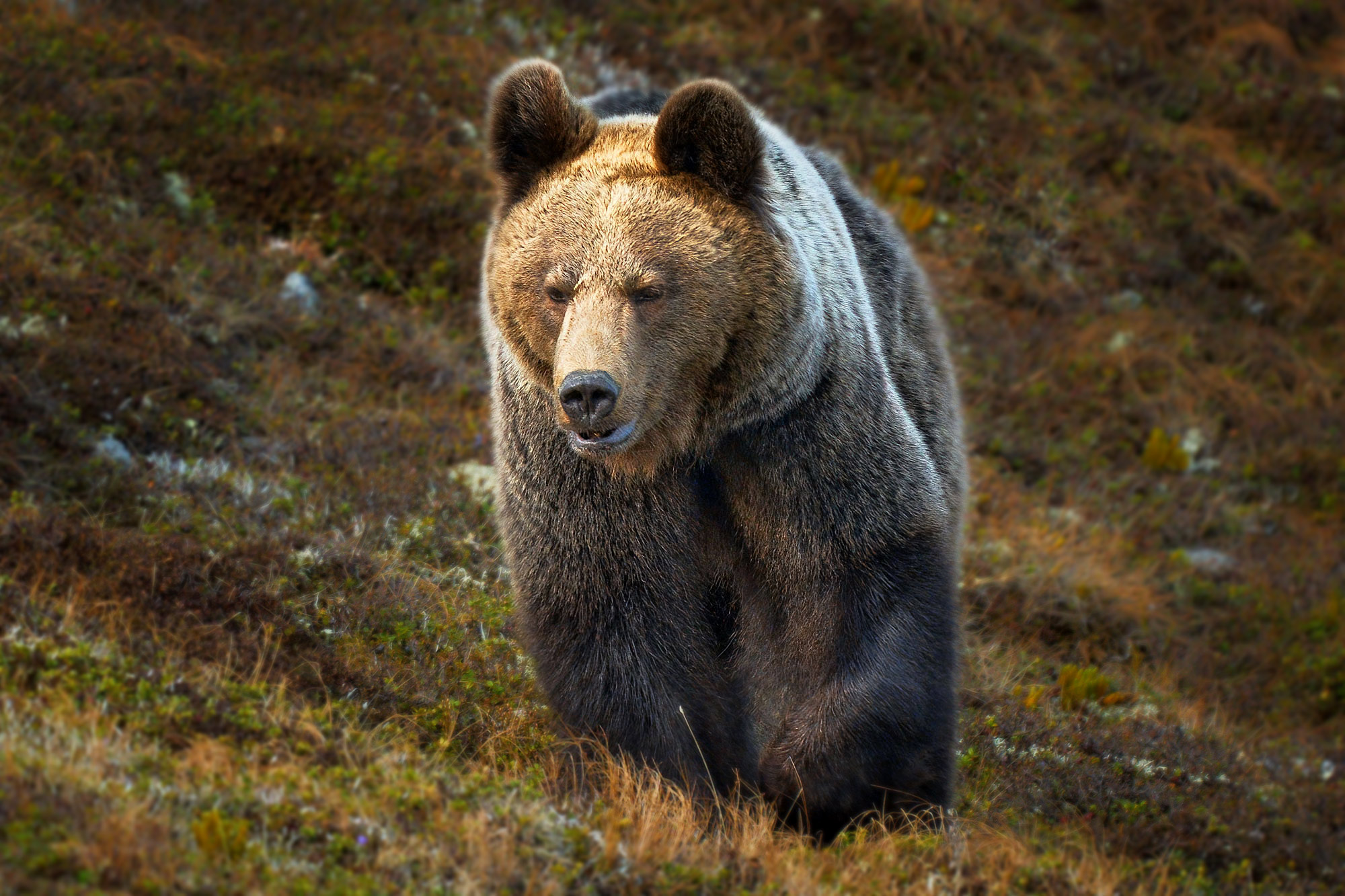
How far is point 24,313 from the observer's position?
6.89 metres

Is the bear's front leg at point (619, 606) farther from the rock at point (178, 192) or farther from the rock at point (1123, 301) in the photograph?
the rock at point (1123, 301)

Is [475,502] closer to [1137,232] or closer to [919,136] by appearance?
[919,136]

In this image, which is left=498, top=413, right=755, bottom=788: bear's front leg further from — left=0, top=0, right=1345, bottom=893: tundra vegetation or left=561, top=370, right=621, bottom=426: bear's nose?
left=561, top=370, right=621, bottom=426: bear's nose

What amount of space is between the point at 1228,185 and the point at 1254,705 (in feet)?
22.5

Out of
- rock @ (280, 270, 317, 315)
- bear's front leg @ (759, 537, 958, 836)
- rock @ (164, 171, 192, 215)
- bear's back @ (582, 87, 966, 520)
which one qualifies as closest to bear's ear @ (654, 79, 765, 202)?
bear's back @ (582, 87, 966, 520)

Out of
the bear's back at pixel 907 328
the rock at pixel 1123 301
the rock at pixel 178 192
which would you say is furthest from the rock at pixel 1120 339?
the rock at pixel 178 192

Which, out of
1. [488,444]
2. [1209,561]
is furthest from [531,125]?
[1209,561]

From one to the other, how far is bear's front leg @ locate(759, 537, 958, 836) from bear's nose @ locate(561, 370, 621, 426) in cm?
116

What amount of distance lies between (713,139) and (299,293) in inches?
202

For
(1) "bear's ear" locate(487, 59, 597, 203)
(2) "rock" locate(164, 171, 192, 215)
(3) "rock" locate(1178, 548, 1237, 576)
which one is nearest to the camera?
(1) "bear's ear" locate(487, 59, 597, 203)

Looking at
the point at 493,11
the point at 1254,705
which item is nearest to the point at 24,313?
the point at 493,11

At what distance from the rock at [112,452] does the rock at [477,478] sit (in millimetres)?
1722

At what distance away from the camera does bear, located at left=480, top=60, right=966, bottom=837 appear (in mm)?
4180

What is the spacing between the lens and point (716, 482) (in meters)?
4.50
